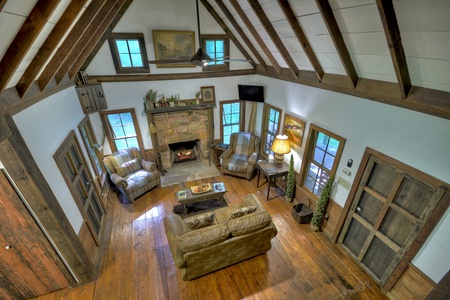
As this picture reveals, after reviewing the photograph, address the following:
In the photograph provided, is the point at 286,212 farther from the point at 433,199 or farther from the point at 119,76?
the point at 119,76

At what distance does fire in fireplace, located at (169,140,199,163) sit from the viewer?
613cm

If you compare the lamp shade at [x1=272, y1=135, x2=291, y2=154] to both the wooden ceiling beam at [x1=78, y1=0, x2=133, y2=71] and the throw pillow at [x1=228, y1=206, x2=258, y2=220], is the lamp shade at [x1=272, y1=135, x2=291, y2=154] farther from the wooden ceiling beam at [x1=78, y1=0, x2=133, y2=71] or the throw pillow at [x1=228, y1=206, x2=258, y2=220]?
the wooden ceiling beam at [x1=78, y1=0, x2=133, y2=71]

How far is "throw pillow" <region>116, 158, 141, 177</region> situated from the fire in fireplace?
1222 mm

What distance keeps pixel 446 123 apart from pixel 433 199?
0.86 m

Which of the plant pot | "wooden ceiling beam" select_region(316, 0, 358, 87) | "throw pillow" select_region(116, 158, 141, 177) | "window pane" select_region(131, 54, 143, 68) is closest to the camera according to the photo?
"wooden ceiling beam" select_region(316, 0, 358, 87)

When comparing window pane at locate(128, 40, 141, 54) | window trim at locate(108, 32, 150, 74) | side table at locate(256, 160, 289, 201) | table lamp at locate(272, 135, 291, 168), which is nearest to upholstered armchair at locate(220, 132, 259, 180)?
side table at locate(256, 160, 289, 201)

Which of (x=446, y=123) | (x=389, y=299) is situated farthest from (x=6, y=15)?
(x=389, y=299)

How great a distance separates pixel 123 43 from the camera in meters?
4.48

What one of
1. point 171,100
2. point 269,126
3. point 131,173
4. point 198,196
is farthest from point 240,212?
point 171,100

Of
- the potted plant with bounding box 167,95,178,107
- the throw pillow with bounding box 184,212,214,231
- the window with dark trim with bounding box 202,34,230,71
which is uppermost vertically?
the window with dark trim with bounding box 202,34,230,71

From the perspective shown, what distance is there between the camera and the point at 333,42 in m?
2.49

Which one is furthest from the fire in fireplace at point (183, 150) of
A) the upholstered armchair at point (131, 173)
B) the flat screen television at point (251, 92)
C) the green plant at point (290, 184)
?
the green plant at point (290, 184)

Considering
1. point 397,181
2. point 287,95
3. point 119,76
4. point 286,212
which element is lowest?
point 286,212

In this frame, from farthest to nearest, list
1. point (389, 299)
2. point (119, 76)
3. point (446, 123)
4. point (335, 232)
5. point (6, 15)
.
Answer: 1. point (119, 76)
2. point (335, 232)
3. point (389, 299)
4. point (446, 123)
5. point (6, 15)
